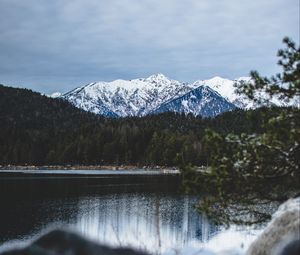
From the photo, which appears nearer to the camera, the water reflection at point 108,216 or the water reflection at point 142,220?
the water reflection at point 142,220

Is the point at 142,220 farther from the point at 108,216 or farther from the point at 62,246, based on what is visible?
the point at 62,246

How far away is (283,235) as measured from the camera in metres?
10.5

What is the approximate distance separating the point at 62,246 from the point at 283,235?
5.24m

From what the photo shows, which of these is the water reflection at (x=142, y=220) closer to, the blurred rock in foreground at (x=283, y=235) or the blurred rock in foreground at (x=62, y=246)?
the blurred rock in foreground at (x=283, y=235)

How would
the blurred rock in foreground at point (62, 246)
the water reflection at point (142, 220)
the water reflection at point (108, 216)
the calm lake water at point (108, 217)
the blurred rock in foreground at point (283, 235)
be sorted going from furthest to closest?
the water reflection at point (108, 216), the calm lake water at point (108, 217), the water reflection at point (142, 220), the blurred rock in foreground at point (283, 235), the blurred rock in foreground at point (62, 246)

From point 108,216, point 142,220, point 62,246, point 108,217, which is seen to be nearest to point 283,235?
point 62,246

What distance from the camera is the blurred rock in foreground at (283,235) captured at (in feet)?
33.4

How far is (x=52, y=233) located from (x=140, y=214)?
44778 millimetres

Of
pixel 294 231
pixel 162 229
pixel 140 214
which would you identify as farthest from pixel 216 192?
pixel 140 214

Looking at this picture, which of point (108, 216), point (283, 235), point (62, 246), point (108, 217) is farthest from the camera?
point (108, 216)

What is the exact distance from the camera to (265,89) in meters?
15.1

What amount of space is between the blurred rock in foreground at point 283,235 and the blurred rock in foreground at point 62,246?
11.6 ft

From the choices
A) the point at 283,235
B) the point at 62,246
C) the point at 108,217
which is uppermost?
the point at 283,235

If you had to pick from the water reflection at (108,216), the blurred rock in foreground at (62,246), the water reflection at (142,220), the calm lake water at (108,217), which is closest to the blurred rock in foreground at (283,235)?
the blurred rock in foreground at (62,246)
